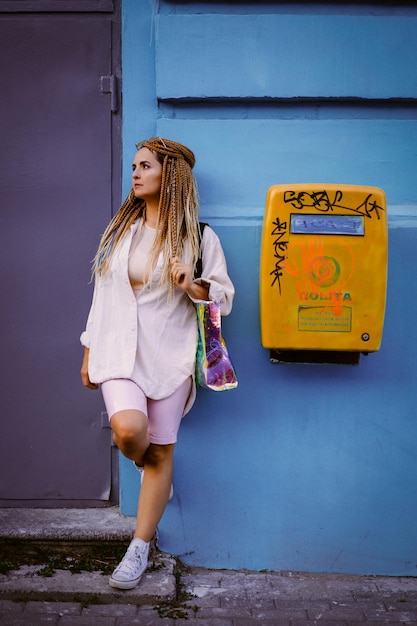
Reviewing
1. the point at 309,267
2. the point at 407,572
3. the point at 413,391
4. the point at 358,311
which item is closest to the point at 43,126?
the point at 309,267

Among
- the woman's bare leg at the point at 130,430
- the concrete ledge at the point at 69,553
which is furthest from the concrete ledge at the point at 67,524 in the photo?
the woman's bare leg at the point at 130,430

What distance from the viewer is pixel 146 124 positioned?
3.62 meters

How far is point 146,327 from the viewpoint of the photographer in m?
3.27

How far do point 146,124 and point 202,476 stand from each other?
5.93ft

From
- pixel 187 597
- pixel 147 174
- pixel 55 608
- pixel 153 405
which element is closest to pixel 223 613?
pixel 187 597

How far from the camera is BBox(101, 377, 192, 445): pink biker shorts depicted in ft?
A: 10.4

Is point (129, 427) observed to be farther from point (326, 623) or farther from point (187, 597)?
point (326, 623)

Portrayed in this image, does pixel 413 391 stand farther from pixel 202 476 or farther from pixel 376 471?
pixel 202 476

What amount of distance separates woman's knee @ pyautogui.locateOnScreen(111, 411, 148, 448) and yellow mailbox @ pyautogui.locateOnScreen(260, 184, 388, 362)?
2.39 feet

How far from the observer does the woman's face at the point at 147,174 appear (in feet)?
10.9

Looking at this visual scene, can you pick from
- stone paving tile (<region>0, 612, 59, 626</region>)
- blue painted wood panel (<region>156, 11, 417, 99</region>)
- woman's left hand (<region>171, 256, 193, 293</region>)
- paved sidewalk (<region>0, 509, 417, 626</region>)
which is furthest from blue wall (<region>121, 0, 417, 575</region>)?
stone paving tile (<region>0, 612, 59, 626</region>)

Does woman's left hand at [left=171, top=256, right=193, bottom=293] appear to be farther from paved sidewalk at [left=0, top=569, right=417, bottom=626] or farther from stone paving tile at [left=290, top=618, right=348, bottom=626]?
stone paving tile at [left=290, top=618, right=348, bottom=626]

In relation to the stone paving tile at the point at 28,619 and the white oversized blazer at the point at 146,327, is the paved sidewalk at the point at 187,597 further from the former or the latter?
the white oversized blazer at the point at 146,327

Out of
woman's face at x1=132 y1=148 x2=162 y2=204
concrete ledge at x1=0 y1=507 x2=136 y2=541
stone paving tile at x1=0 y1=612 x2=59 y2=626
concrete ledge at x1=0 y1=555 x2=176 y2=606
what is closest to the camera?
stone paving tile at x1=0 y1=612 x2=59 y2=626
